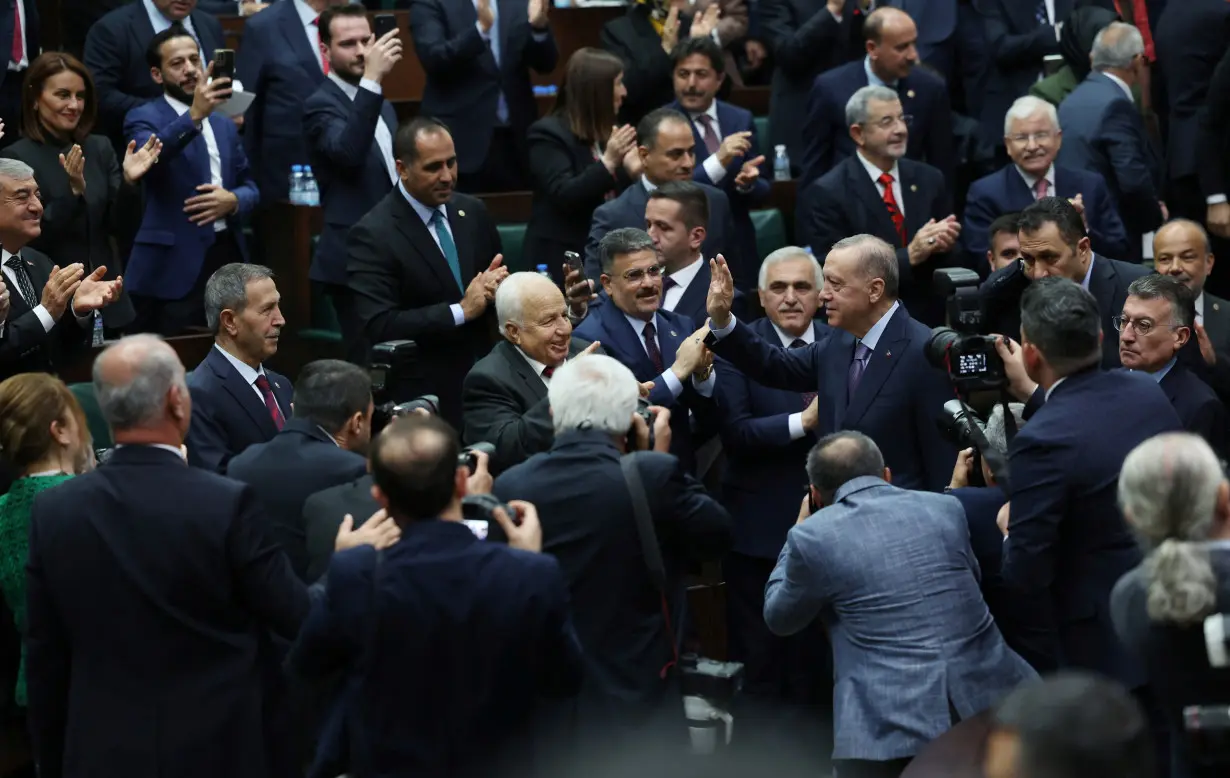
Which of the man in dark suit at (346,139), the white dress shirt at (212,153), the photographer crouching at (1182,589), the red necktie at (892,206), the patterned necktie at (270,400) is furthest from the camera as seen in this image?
the white dress shirt at (212,153)

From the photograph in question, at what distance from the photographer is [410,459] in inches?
142

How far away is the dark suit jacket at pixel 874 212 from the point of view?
7.21 meters

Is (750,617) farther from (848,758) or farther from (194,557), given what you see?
(194,557)

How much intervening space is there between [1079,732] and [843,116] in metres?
5.85

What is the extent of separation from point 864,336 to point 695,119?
2667 millimetres

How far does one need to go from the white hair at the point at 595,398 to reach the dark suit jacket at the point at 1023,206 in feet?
11.1

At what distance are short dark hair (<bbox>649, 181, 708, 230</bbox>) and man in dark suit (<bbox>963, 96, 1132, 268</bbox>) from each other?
164cm

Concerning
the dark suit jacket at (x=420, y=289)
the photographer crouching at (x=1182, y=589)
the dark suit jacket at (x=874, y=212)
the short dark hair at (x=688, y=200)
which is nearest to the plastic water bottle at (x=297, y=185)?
the dark suit jacket at (x=420, y=289)

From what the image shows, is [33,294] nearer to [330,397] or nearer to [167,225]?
[167,225]

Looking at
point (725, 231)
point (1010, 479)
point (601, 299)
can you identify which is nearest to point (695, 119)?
point (725, 231)

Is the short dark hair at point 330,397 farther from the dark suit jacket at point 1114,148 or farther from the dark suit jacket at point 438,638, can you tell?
the dark suit jacket at point 1114,148

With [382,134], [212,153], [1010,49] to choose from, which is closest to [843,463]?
[382,134]

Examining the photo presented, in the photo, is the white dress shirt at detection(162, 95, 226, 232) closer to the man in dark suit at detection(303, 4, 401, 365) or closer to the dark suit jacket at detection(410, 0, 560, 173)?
the man in dark suit at detection(303, 4, 401, 365)

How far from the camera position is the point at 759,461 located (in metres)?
5.81
